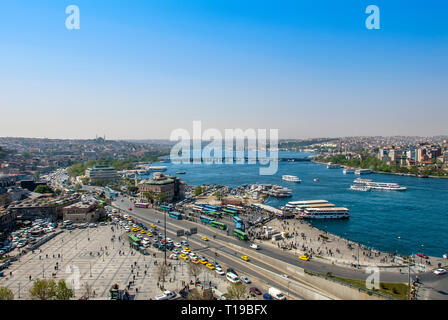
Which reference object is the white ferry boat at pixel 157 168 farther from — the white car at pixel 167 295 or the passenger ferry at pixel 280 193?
the white car at pixel 167 295

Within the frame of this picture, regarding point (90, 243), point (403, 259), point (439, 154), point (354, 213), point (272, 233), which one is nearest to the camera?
point (403, 259)

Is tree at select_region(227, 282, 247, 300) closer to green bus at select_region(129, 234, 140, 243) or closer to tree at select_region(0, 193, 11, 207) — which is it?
green bus at select_region(129, 234, 140, 243)

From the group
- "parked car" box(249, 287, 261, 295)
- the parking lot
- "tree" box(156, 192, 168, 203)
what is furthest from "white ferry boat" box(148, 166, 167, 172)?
"parked car" box(249, 287, 261, 295)

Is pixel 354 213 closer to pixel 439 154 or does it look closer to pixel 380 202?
pixel 380 202

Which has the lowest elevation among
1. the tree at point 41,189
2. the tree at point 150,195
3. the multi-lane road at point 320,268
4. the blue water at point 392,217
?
the blue water at point 392,217

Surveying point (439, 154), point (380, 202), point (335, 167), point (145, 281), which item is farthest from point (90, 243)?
point (439, 154)

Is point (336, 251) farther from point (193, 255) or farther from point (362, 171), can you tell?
point (362, 171)

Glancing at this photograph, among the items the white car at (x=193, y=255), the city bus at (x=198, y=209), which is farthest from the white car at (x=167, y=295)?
the city bus at (x=198, y=209)
